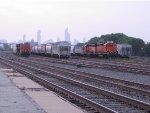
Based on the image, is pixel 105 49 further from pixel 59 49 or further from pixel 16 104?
pixel 16 104

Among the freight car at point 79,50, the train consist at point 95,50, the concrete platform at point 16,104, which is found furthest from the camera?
the freight car at point 79,50

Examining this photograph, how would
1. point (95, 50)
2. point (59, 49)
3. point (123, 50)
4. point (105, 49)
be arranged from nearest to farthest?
point (59, 49) → point (123, 50) → point (105, 49) → point (95, 50)

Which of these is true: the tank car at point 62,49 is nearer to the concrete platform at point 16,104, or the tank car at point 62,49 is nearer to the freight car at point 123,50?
the freight car at point 123,50

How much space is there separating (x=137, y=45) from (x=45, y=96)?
261ft

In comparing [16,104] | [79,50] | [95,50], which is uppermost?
[95,50]

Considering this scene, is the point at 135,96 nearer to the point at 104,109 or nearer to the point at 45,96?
the point at 45,96

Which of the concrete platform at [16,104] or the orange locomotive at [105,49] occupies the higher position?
the orange locomotive at [105,49]

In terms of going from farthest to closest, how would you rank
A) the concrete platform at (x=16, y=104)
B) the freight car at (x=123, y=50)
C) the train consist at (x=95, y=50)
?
the train consist at (x=95, y=50) < the freight car at (x=123, y=50) < the concrete platform at (x=16, y=104)

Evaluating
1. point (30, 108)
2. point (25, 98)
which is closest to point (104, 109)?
point (30, 108)

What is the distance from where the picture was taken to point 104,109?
13500mm

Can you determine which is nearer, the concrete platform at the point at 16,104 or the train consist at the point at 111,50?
the concrete platform at the point at 16,104

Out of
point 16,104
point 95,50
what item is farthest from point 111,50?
point 16,104

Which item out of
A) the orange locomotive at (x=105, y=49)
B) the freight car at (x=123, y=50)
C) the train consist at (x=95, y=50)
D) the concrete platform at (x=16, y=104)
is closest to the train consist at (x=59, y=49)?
the train consist at (x=95, y=50)

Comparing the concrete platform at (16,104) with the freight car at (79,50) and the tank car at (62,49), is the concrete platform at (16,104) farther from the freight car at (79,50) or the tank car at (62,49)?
the freight car at (79,50)
